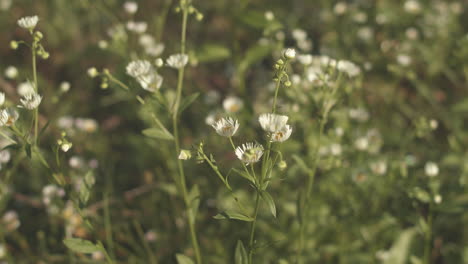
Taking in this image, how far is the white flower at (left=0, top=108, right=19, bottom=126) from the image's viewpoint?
58.1 inches

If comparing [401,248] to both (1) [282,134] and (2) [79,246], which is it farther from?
(2) [79,246]

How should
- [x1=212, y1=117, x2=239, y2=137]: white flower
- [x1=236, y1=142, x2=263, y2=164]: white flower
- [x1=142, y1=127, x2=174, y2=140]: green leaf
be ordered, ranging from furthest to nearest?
1. [x1=142, y1=127, x2=174, y2=140]: green leaf
2. [x1=212, y1=117, x2=239, y2=137]: white flower
3. [x1=236, y1=142, x2=263, y2=164]: white flower

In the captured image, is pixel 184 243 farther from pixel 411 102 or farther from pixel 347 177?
pixel 411 102

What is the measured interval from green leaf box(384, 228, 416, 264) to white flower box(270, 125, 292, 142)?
1194mm

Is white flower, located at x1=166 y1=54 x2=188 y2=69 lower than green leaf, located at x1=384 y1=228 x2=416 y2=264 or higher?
higher

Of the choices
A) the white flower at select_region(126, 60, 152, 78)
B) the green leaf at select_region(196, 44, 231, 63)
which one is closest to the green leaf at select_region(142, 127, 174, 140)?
the white flower at select_region(126, 60, 152, 78)

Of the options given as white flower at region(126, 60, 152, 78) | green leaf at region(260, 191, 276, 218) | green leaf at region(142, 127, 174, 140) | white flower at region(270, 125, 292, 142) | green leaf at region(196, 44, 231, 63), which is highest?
white flower at region(126, 60, 152, 78)

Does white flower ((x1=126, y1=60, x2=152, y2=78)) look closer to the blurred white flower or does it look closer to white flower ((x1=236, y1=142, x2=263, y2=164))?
white flower ((x1=236, y1=142, x2=263, y2=164))

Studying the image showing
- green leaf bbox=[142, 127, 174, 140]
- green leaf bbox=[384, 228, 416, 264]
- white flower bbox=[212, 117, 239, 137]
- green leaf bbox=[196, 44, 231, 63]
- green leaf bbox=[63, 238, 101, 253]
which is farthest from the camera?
green leaf bbox=[196, 44, 231, 63]

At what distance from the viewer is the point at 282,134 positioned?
142cm

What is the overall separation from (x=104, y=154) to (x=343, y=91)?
175 centimetres

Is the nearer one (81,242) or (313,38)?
(81,242)

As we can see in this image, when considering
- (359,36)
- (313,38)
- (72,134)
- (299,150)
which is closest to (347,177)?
(299,150)

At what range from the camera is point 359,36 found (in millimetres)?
3307
